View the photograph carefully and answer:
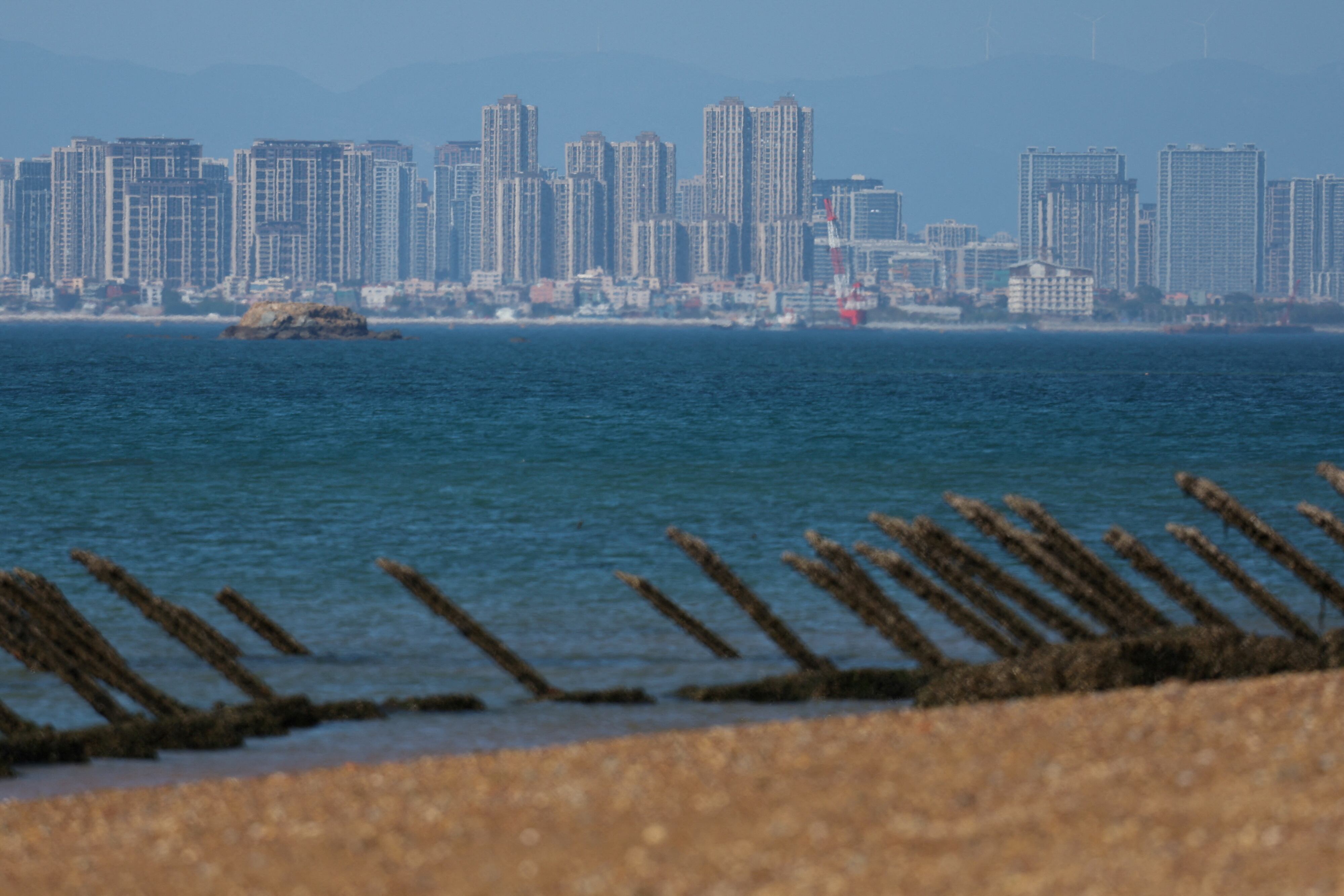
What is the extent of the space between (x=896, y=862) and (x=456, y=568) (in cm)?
2088

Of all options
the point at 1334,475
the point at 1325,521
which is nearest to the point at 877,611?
the point at 1325,521

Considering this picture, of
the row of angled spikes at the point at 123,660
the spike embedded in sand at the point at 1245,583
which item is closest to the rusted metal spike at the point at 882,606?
the row of angled spikes at the point at 123,660

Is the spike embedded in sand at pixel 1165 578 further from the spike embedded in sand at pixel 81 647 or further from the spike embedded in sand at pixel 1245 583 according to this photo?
the spike embedded in sand at pixel 81 647

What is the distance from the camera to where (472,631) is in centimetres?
1833

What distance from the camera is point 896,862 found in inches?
342

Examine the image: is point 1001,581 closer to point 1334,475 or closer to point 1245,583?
point 1245,583

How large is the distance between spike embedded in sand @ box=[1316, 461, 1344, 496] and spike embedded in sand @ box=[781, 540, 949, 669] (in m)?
4.50

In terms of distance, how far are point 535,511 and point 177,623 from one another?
66.5 feet

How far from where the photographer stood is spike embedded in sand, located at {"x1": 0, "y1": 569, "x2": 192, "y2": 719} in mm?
16312

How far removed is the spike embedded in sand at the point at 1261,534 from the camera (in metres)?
17.1

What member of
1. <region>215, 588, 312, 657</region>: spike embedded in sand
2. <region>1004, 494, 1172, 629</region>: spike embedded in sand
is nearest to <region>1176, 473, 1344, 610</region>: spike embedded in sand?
<region>1004, 494, 1172, 629</region>: spike embedded in sand

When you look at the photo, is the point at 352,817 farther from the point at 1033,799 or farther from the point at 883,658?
the point at 883,658

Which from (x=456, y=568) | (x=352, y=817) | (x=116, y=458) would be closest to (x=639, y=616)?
(x=456, y=568)

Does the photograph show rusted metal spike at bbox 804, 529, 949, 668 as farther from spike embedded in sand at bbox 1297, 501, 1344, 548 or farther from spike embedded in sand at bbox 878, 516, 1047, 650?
spike embedded in sand at bbox 1297, 501, 1344, 548
